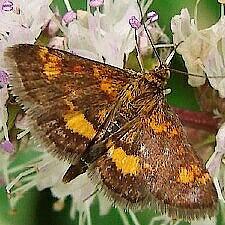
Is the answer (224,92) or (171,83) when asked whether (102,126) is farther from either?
(171,83)

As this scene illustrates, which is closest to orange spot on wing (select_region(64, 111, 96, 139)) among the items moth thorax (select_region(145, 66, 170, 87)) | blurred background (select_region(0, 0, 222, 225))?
moth thorax (select_region(145, 66, 170, 87))

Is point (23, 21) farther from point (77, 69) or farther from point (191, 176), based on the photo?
point (191, 176)

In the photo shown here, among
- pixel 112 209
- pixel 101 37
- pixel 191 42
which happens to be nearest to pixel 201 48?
pixel 191 42

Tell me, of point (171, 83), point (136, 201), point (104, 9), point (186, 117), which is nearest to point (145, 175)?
point (136, 201)

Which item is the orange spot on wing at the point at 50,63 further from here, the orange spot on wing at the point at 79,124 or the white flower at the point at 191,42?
the white flower at the point at 191,42

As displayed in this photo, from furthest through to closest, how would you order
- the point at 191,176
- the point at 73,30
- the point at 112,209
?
the point at 112,209 < the point at 73,30 < the point at 191,176

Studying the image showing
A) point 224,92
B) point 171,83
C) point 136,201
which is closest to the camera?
point 136,201
